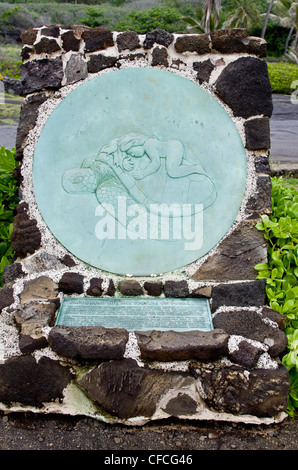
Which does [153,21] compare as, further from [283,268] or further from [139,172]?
[283,268]

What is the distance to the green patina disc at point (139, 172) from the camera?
7.38 ft

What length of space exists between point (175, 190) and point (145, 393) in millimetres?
1025

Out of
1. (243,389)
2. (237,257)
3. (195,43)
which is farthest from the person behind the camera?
(195,43)

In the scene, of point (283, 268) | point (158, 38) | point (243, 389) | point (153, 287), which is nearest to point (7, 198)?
point (153, 287)

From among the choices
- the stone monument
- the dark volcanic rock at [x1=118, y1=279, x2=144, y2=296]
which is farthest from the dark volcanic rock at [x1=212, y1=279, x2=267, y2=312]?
the dark volcanic rock at [x1=118, y1=279, x2=144, y2=296]

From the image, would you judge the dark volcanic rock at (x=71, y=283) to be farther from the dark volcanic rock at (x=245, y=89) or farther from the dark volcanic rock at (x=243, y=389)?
the dark volcanic rock at (x=245, y=89)

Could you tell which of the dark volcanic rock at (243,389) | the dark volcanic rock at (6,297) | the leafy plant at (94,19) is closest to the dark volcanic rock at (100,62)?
the dark volcanic rock at (6,297)

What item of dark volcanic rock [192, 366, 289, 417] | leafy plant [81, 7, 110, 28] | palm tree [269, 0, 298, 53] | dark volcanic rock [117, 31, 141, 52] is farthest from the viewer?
Result: leafy plant [81, 7, 110, 28]

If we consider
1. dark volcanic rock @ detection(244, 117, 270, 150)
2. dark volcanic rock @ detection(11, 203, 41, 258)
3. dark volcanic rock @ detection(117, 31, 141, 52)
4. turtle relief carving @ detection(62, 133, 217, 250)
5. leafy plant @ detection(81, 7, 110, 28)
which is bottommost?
leafy plant @ detection(81, 7, 110, 28)

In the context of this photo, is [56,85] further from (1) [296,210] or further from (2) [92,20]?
(2) [92,20]

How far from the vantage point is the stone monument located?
2156mm

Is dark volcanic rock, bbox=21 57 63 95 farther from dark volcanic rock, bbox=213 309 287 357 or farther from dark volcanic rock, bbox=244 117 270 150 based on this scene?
dark volcanic rock, bbox=213 309 287 357

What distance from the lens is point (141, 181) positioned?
7.54 feet

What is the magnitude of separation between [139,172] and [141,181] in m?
0.05
